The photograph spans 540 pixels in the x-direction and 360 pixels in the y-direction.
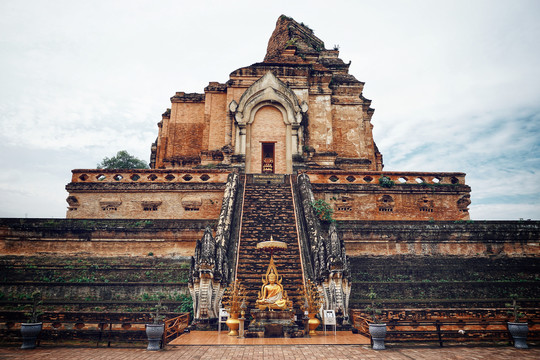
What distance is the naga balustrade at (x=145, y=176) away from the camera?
16516 mm

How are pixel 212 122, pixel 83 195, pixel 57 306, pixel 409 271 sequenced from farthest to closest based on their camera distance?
pixel 212 122 → pixel 83 195 → pixel 409 271 → pixel 57 306

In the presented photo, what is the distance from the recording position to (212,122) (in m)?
21.9

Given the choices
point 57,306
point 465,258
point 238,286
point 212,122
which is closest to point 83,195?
point 57,306

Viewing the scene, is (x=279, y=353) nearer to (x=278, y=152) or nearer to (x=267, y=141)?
(x=278, y=152)

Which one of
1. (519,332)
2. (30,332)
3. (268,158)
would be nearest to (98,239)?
(30,332)

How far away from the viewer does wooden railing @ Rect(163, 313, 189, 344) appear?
8328mm

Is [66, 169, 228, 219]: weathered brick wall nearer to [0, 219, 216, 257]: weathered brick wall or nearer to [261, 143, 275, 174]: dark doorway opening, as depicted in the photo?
[0, 219, 216, 257]: weathered brick wall

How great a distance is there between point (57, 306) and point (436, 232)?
45.8 ft

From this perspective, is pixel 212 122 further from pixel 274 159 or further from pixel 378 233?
pixel 378 233

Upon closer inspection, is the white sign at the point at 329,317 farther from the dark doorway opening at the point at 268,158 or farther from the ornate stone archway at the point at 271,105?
the dark doorway opening at the point at 268,158

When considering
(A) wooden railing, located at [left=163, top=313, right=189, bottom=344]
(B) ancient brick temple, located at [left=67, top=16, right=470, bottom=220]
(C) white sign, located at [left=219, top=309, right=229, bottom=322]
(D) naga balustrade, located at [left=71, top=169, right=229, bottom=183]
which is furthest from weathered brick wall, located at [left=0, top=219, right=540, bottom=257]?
(C) white sign, located at [left=219, top=309, right=229, bottom=322]

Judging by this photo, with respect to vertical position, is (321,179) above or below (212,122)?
below

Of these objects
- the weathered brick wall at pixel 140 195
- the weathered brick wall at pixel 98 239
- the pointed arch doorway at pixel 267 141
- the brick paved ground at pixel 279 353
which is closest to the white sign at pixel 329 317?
the brick paved ground at pixel 279 353

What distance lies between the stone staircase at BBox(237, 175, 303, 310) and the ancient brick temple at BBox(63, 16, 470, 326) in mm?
48
